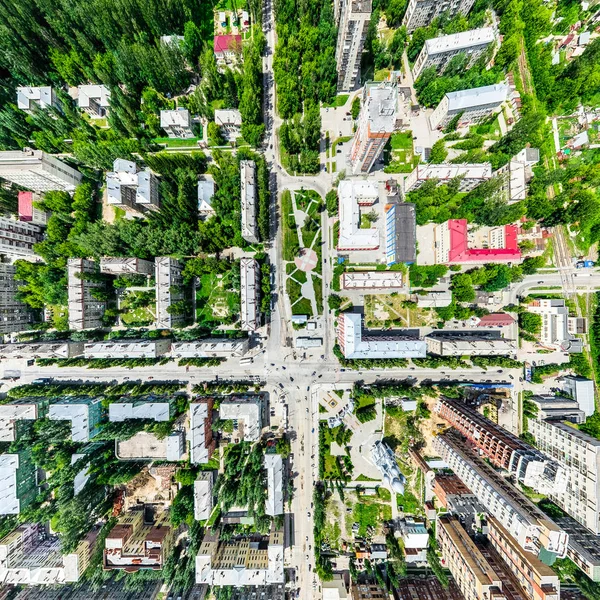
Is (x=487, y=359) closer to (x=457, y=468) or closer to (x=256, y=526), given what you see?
(x=457, y=468)

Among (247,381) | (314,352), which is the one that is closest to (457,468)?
(314,352)

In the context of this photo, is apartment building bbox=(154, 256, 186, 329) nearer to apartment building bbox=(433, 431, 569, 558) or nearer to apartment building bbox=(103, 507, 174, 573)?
apartment building bbox=(103, 507, 174, 573)

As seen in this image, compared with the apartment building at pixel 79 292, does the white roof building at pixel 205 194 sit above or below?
above

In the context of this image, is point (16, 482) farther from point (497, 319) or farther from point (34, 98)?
point (497, 319)

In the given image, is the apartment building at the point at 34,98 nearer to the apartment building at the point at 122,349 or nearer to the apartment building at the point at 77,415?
the apartment building at the point at 122,349

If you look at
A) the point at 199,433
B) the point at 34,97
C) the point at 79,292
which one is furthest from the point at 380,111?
the point at 199,433

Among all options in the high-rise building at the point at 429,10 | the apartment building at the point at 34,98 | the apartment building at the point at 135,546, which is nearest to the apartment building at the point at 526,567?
the apartment building at the point at 135,546

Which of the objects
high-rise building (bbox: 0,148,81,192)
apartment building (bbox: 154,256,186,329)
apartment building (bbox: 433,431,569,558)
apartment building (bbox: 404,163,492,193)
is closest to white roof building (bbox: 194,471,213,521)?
apartment building (bbox: 154,256,186,329)
